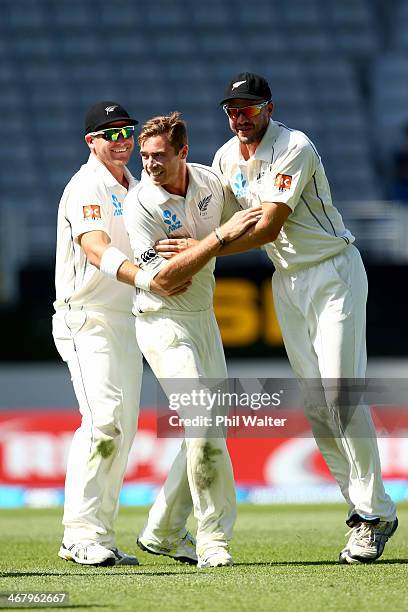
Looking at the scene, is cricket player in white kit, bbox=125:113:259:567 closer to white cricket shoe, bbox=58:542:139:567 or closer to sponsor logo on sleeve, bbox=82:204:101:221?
sponsor logo on sleeve, bbox=82:204:101:221

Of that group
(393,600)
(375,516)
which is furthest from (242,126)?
(393,600)

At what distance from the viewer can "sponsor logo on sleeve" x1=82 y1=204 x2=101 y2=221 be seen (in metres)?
5.46

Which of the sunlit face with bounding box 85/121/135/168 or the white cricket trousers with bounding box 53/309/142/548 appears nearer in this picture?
the white cricket trousers with bounding box 53/309/142/548

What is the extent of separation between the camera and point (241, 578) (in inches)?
185

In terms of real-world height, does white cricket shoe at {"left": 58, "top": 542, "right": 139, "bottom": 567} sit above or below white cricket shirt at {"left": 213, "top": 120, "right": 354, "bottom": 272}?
below

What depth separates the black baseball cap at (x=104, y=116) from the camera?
18.5ft

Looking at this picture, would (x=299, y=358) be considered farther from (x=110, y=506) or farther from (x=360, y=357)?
(x=110, y=506)

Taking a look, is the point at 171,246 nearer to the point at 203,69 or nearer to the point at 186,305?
the point at 186,305

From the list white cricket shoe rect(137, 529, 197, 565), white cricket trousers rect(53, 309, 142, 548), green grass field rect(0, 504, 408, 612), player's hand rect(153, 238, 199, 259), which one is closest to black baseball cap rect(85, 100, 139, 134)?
player's hand rect(153, 238, 199, 259)

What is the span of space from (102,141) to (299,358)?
138 centimetres

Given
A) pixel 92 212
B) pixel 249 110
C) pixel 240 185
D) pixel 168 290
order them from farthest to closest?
pixel 92 212 < pixel 240 185 < pixel 249 110 < pixel 168 290

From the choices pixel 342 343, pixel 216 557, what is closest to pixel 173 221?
pixel 342 343

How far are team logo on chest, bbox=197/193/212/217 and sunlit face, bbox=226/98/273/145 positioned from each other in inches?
11.6

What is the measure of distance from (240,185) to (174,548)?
1.68 m
